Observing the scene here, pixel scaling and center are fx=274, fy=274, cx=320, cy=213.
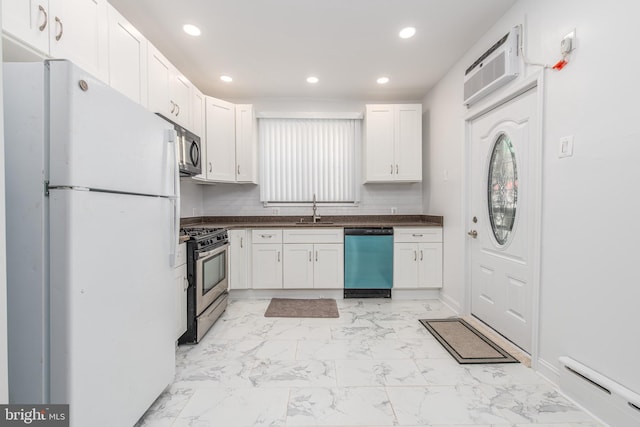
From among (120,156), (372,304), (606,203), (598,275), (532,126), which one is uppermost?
(532,126)

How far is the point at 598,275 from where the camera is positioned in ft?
4.89

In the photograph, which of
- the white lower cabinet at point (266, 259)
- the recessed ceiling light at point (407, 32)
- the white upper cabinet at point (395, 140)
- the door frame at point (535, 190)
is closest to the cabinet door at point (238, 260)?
the white lower cabinet at point (266, 259)

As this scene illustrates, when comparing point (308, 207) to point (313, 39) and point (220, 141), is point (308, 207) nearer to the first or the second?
point (220, 141)

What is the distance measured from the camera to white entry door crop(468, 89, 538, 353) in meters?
2.06

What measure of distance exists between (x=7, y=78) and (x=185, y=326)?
1.91m

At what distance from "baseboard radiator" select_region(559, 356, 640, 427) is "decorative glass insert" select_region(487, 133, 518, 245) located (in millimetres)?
989

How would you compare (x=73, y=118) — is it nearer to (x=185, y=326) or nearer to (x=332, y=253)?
(x=185, y=326)

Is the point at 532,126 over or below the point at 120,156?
over

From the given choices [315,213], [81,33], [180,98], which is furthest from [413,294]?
[81,33]

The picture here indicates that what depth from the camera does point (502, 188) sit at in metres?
2.36

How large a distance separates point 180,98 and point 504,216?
3.23 meters

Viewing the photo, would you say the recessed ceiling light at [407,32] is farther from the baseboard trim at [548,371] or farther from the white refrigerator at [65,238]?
the baseboard trim at [548,371]

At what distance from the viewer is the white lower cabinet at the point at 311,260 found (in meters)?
3.44

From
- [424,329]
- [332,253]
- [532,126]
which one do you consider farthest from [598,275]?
[332,253]
